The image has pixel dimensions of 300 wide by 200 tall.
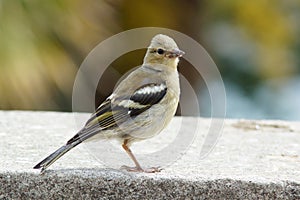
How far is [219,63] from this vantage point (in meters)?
5.52

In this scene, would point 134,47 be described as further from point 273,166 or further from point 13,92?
point 273,166

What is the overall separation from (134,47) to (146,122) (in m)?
2.85

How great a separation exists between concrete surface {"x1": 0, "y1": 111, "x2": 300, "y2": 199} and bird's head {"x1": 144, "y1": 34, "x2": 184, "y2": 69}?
40 centimetres

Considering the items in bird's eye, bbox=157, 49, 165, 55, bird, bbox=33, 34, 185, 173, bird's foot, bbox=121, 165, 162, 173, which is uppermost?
bird's eye, bbox=157, 49, 165, 55

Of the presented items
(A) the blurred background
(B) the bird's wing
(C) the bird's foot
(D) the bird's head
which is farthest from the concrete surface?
(A) the blurred background

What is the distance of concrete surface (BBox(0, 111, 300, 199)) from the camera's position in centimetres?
225

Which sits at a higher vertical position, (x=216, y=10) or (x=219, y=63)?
(x=216, y=10)

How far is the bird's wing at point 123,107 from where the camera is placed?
2.44 meters

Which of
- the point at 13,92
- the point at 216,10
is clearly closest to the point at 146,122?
the point at 13,92

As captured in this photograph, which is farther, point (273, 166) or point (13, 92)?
point (13, 92)

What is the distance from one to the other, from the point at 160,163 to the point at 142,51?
3024mm

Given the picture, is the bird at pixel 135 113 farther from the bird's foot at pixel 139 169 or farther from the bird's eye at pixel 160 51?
the bird's eye at pixel 160 51

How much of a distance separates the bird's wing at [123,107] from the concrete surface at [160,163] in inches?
6.7

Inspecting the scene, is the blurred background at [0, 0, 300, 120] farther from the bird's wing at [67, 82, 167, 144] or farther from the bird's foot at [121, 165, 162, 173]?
the bird's foot at [121, 165, 162, 173]
